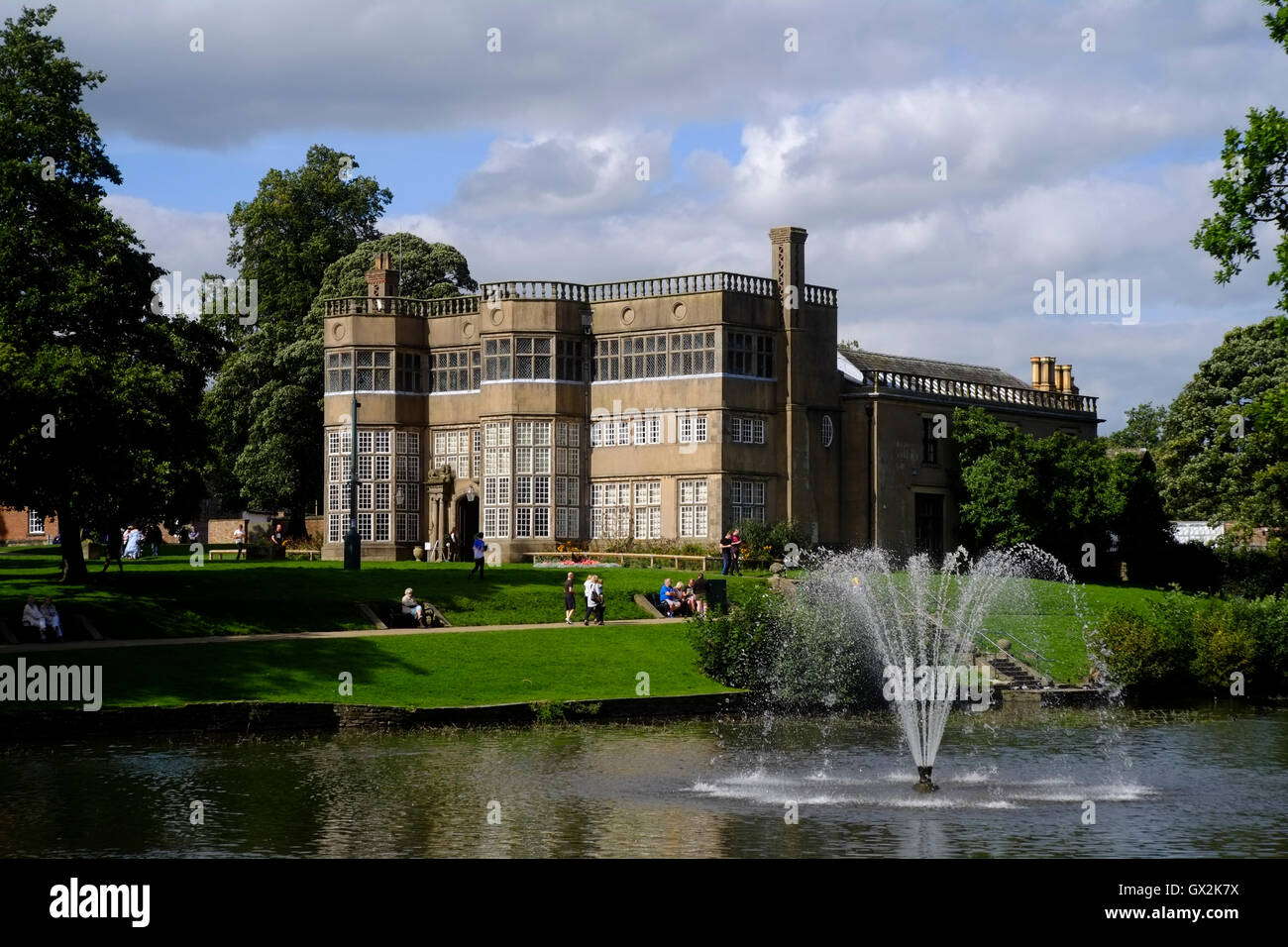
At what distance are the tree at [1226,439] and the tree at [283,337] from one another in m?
39.6

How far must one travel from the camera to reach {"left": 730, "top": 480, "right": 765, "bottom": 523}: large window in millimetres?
61688

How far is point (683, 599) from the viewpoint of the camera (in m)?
50.4

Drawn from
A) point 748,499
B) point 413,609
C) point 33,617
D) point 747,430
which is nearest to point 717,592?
point 413,609

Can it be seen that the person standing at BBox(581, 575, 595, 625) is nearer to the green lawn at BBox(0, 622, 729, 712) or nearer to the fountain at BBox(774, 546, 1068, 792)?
the green lawn at BBox(0, 622, 729, 712)

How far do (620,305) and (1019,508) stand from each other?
18.4 m

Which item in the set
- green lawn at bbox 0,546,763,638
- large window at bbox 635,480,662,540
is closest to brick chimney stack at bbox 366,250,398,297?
large window at bbox 635,480,662,540

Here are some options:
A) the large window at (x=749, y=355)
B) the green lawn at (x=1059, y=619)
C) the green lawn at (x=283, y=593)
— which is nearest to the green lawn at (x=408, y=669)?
the green lawn at (x=283, y=593)

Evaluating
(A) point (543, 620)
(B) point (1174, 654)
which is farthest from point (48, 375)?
(B) point (1174, 654)

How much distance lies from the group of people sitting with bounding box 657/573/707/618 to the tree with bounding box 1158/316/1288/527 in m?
28.3

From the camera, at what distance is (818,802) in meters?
26.0

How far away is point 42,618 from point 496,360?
91.4ft

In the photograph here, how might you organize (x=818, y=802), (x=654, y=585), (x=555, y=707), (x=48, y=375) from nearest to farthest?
(x=818, y=802), (x=555, y=707), (x=48, y=375), (x=654, y=585)

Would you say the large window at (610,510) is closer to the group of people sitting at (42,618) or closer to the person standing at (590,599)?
the person standing at (590,599)
